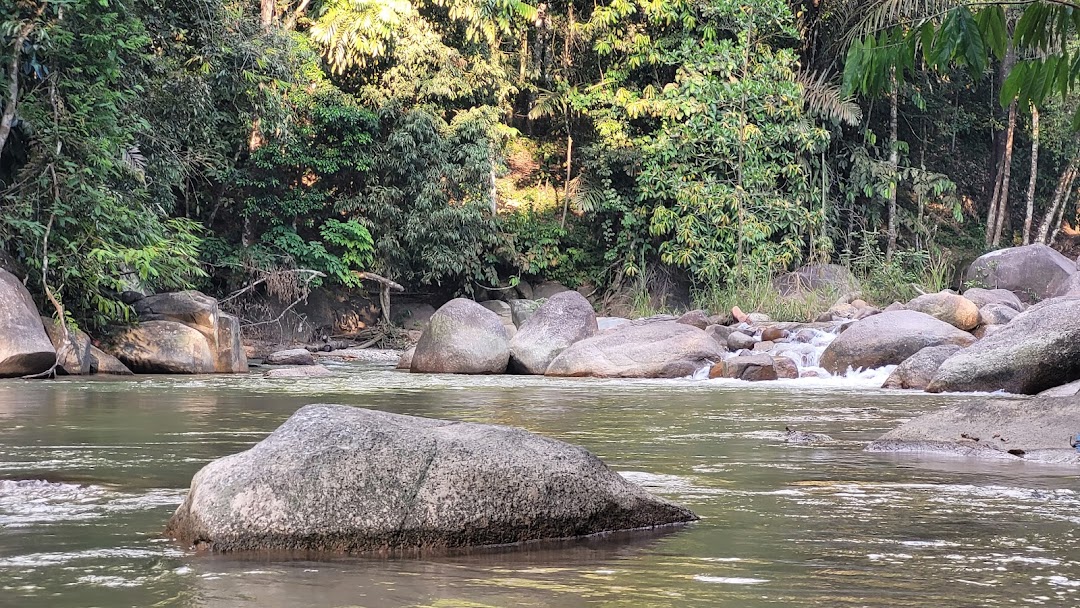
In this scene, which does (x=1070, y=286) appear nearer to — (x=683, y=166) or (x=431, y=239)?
(x=683, y=166)

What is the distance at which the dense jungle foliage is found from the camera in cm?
1523

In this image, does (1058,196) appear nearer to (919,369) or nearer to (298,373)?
A: (919,369)

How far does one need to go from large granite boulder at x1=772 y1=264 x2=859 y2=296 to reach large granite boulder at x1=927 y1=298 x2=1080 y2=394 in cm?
934

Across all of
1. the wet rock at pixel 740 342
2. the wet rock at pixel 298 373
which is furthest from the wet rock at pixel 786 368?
the wet rock at pixel 298 373

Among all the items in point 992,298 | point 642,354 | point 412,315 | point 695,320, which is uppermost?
point 992,298

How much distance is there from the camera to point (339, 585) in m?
3.49

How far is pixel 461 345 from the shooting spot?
16016 mm

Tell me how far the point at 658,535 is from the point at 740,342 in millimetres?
12211

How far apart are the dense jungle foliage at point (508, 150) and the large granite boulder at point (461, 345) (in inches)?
132

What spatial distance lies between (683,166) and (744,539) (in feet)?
64.2

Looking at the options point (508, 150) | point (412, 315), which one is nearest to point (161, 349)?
point (412, 315)

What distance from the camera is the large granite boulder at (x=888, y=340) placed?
13.8 meters

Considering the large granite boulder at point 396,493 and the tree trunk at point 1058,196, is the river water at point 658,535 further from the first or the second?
the tree trunk at point 1058,196

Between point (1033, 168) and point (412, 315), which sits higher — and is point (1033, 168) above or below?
above
